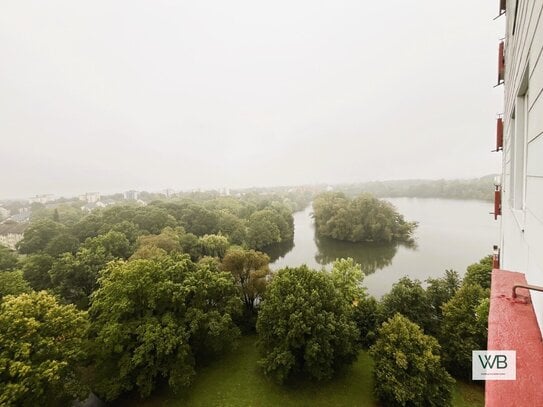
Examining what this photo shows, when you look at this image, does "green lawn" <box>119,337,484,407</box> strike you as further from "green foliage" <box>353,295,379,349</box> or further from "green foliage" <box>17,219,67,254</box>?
"green foliage" <box>17,219,67,254</box>

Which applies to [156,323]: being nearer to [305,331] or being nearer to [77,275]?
[305,331]

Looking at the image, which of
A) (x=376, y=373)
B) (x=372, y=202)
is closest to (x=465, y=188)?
(x=372, y=202)

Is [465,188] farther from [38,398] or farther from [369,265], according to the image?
[38,398]

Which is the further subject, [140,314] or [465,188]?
[465,188]

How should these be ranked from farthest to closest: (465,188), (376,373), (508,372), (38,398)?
(465,188)
(376,373)
(38,398)
(508,372)

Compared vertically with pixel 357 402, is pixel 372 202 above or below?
above

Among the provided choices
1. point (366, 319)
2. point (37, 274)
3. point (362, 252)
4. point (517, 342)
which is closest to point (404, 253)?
point (362, 252)
